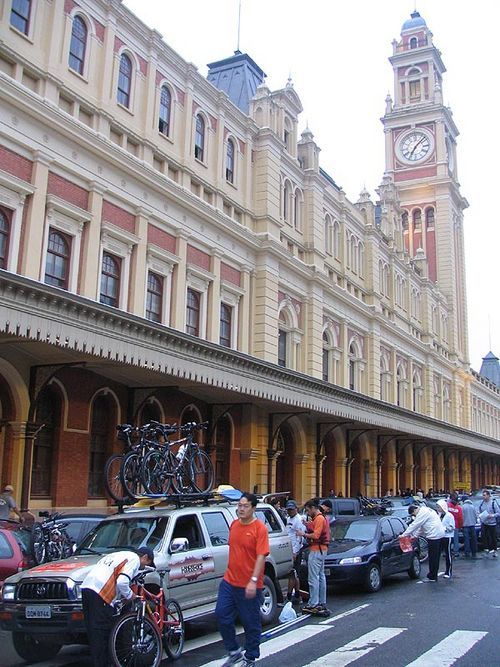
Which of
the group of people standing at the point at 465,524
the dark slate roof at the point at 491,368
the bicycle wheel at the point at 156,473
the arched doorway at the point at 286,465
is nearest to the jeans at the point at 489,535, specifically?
the group of people standing at the point at 465,524

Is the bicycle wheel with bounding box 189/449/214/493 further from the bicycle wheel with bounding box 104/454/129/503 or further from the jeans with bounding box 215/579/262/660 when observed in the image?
the jeans with bounding box 215/579/262/660

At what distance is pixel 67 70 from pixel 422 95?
47981mm

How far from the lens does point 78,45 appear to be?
72.6 ft

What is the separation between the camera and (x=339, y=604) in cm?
1355

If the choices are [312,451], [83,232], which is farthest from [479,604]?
[312,451]

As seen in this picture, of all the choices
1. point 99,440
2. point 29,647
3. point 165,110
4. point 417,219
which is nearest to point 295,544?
point 29,647

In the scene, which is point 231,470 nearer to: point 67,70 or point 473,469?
point 67,70

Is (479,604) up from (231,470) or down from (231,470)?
down

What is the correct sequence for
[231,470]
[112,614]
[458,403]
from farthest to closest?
[458,403] < [231,470] < [112,614]

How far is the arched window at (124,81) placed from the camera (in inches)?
933

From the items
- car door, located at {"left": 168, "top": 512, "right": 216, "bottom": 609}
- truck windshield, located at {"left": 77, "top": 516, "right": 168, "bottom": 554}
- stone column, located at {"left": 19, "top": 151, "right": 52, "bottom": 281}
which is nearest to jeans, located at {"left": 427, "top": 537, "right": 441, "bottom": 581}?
car door, located at {"left": 168, "top": 512, "right": 216, "bottom": 609}

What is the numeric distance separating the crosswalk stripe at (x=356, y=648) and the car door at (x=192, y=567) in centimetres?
201

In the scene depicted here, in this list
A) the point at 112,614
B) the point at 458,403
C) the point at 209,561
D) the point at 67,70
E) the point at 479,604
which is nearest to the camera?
the point at 112,614

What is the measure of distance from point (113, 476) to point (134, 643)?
6.33 metres
